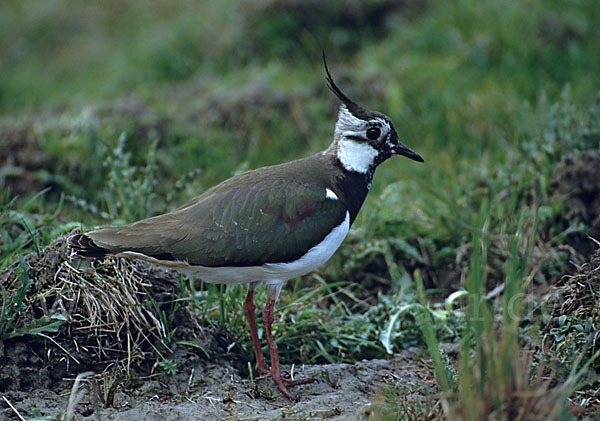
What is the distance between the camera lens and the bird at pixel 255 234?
3346mm

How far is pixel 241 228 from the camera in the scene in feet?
11.2

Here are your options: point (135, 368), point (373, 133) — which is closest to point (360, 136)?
point (373, 133)

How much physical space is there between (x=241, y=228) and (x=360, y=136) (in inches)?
36.3

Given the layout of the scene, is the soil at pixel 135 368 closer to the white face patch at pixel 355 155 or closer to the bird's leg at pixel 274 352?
→ the bird's leg at pixel 274 352

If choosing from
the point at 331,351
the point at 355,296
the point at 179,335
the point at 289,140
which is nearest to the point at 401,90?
the point at 289,140

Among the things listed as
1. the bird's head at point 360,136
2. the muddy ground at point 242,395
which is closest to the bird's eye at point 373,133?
the bird's head at point 360,136

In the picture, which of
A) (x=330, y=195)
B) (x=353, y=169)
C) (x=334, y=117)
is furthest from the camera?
(x=334, y=117)

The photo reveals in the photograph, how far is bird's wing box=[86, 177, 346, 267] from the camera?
335cm

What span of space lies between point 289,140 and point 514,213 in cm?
251

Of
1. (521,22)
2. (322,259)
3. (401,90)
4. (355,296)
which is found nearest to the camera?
(322,259)

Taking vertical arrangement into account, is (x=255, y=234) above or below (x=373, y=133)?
below

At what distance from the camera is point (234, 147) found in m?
6.33

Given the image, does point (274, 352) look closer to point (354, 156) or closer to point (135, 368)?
point (135, 368)

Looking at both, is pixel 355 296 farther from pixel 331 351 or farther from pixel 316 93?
pixel 316 93
